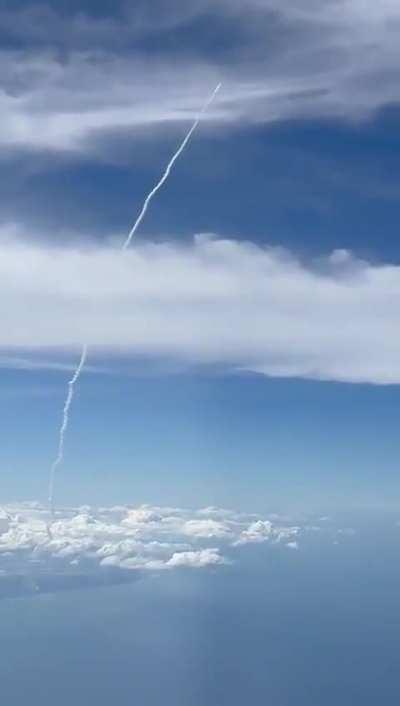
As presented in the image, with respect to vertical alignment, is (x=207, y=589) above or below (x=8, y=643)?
above

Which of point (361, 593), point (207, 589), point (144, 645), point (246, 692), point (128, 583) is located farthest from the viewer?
point (128, 583)

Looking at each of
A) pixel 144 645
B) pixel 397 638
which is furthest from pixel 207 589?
pixel 397 638

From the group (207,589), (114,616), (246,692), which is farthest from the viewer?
(114,616)

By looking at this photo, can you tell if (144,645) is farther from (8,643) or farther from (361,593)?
(361,593)

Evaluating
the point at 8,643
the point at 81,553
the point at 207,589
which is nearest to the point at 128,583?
the point at 81,553

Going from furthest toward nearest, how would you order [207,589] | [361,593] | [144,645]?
1. [361,593]
2. [207,589]
3. [144,645]

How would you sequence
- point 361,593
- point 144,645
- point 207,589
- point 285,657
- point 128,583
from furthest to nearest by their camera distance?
point 128,583 → point 361,593 → point 207,589 → point 144,645 → point 285,657

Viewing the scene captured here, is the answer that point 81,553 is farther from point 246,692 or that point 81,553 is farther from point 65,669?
point 246,692

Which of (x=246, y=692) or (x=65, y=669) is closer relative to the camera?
(x=246, y=692)

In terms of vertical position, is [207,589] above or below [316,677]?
above
